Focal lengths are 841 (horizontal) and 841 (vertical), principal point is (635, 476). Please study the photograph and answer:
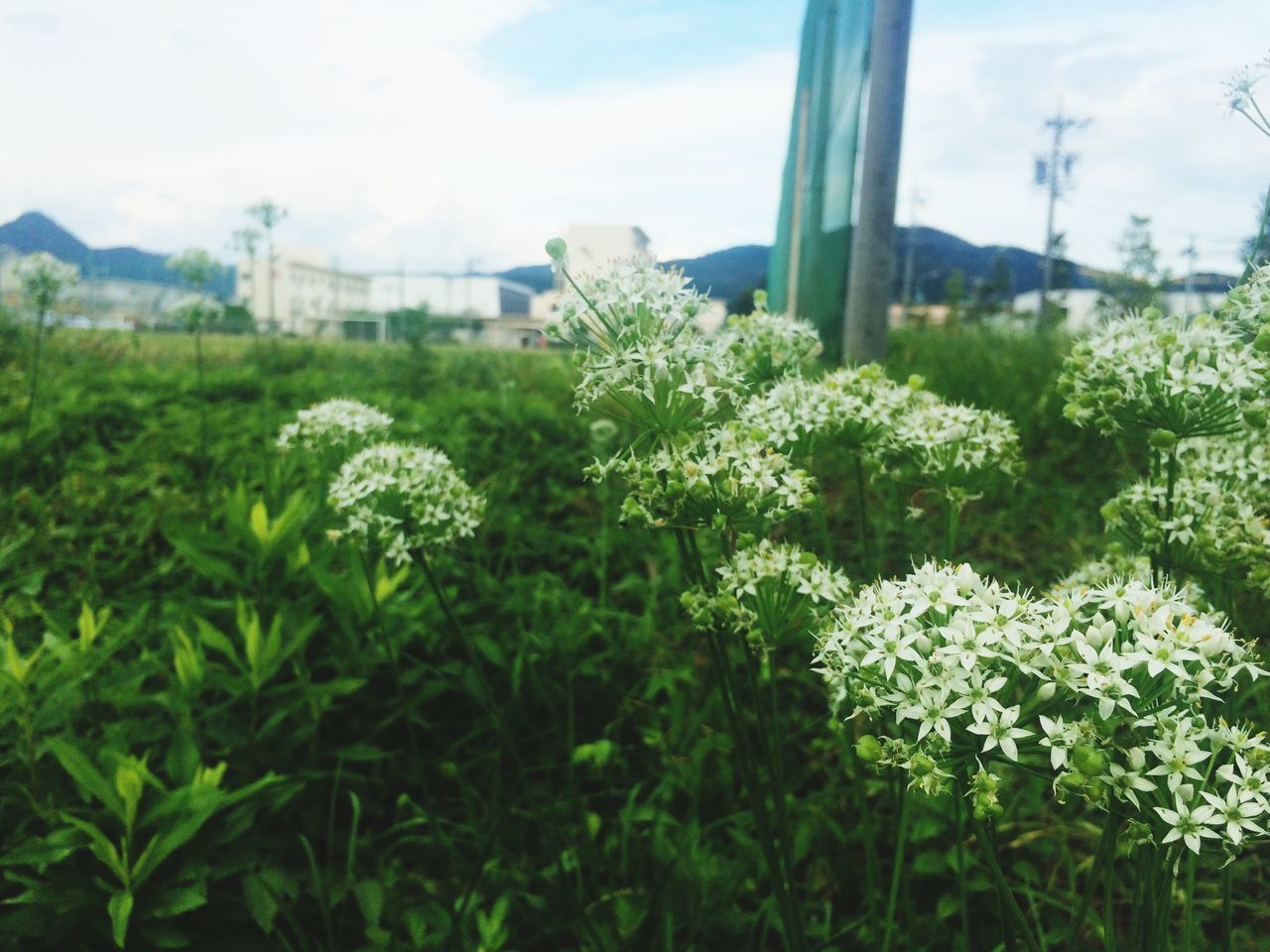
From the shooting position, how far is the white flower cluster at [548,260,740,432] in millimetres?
1212

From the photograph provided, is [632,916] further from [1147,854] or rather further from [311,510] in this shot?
[311,510]

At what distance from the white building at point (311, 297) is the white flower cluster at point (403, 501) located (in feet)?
12.1

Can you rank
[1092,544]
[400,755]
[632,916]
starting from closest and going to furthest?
1. [632,916]
2. [400,755]
3. [1092,544]

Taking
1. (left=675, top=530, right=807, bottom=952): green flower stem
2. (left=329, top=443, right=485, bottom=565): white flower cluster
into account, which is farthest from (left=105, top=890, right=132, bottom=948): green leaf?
(left=675, top=530, right=807, bottom=952): green flower stem

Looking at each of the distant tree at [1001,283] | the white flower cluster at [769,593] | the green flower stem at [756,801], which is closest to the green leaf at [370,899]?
the green flower stem at [756,801]

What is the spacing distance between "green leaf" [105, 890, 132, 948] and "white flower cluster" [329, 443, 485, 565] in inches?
29.7

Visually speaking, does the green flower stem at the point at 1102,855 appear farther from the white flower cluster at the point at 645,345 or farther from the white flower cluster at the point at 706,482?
the white flower cluster at the point at 645,345

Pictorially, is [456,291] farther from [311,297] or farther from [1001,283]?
[1001,283]

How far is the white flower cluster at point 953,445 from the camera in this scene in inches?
55.4

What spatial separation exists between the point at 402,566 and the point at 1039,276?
566 inches

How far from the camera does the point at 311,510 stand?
8.57 ft

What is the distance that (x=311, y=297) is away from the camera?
48.8ft

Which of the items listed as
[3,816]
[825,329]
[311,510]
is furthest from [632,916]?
[825,329]

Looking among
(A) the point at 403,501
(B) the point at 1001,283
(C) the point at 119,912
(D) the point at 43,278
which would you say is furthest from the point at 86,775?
(B) the point at 1001,283
